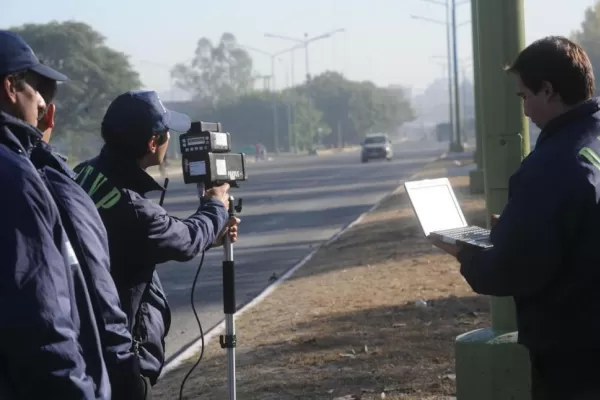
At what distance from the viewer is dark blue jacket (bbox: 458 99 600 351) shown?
3312 millimetres

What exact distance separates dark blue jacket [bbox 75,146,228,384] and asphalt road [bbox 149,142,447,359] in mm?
5017

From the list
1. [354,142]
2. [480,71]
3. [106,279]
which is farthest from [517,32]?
[354,142]

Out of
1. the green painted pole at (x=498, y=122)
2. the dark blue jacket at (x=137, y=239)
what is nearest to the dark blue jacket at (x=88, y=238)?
the dark blue jacket at (x=137, y=239)

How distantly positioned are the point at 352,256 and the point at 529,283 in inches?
458

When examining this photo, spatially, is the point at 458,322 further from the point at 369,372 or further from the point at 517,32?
the point at 517,32

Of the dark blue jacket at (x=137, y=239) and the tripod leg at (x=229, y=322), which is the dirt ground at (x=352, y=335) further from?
the dark blue jacket at (x=137, y=239)

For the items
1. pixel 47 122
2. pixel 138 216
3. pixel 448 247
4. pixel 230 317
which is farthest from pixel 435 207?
pixel 47 122

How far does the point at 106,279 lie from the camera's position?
307 cm

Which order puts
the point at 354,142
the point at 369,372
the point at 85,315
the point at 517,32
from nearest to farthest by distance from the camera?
the point at 85,315 → the point at 517,32 → the point at 369,372 → the point at 354,142

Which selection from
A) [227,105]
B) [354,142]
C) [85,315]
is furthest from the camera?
[354,142]

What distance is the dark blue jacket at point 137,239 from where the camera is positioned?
388 cm

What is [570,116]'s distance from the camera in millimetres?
3477

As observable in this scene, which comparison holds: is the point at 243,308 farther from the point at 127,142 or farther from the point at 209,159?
the point at 127,142

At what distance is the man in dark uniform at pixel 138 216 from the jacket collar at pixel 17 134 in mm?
940
